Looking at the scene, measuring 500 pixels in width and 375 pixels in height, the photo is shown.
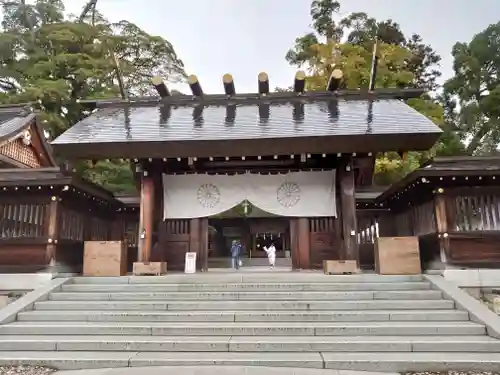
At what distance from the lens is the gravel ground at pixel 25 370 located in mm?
5023

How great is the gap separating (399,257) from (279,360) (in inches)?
182

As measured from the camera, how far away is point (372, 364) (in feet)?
16.4

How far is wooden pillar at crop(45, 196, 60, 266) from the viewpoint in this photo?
9039mm

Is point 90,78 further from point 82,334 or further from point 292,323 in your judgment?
point 292,323

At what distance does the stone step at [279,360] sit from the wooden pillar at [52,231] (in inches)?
146

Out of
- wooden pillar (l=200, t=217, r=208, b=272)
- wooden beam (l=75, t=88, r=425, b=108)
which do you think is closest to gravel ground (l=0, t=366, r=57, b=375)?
wooden pillar (l=200, t=217, r=208, b=272)

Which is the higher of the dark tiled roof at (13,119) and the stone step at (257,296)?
the dark tiled roof at (13,119)

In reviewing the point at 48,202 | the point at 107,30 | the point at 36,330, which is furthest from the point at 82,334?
the point at 107,30

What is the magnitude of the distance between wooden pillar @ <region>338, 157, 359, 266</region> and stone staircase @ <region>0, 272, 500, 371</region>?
1384mm

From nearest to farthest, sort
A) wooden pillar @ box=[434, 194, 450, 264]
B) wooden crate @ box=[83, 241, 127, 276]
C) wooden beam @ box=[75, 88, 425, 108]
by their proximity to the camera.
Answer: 1. wooden pillar @ box=[434, 194, 450, 264]
2. wooden crate @ box=[83, 241, 127, 276]
3. wooden beam @ box=[75, 88, 425, 108]

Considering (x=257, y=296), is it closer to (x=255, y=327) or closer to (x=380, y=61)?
(x=255, y=327)

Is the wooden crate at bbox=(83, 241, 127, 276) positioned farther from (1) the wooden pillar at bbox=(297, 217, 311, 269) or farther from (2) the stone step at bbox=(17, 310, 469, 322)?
(1) the wooden pillar at bbox=(297, 217, 311, 269)

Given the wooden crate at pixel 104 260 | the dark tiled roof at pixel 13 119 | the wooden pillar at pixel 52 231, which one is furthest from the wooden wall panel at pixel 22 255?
the dark tiled roof at pixel 13 119

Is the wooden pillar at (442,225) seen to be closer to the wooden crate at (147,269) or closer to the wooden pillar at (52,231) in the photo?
the wooden crate at (147,269)
